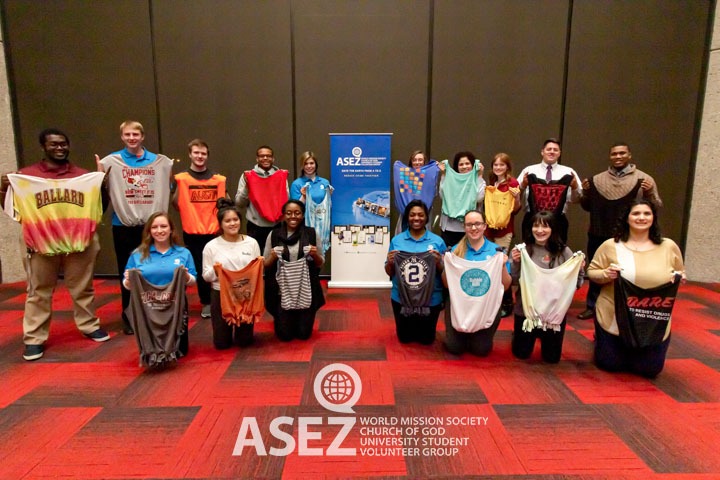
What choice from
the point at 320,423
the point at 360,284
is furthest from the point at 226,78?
the point at 320,423

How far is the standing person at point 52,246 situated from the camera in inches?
109

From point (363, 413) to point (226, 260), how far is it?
1.54 metres

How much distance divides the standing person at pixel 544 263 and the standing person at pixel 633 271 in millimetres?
208

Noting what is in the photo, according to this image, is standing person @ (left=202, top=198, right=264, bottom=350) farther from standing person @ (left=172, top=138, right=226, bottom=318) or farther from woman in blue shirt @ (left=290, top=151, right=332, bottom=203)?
woman in blue shirt @ (left=290, top=151, right=332, bottom=203)

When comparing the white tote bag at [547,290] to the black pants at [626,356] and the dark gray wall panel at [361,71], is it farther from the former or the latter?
the dark gray wall panel at [361,71]

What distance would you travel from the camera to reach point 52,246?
2.79 meters

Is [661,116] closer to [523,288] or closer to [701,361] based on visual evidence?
[701,361]

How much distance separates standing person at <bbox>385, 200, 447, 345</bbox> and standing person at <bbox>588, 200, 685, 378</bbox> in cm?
111

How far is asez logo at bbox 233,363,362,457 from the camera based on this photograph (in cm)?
182

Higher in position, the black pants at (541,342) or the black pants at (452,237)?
the black pants at (452,237)

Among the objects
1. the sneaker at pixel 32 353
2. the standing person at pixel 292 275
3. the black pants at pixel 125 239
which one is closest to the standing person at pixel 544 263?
the standing person at pixel 292 275

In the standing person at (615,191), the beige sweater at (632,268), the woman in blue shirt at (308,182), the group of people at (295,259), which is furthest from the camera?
the woman in blue shirt at (308,182)

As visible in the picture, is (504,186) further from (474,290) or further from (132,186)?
(132,186)

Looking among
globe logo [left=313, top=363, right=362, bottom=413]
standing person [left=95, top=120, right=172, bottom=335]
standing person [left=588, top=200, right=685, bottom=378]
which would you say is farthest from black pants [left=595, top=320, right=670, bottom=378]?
standing person [left=95, top=120, right=172, bottom=335]
